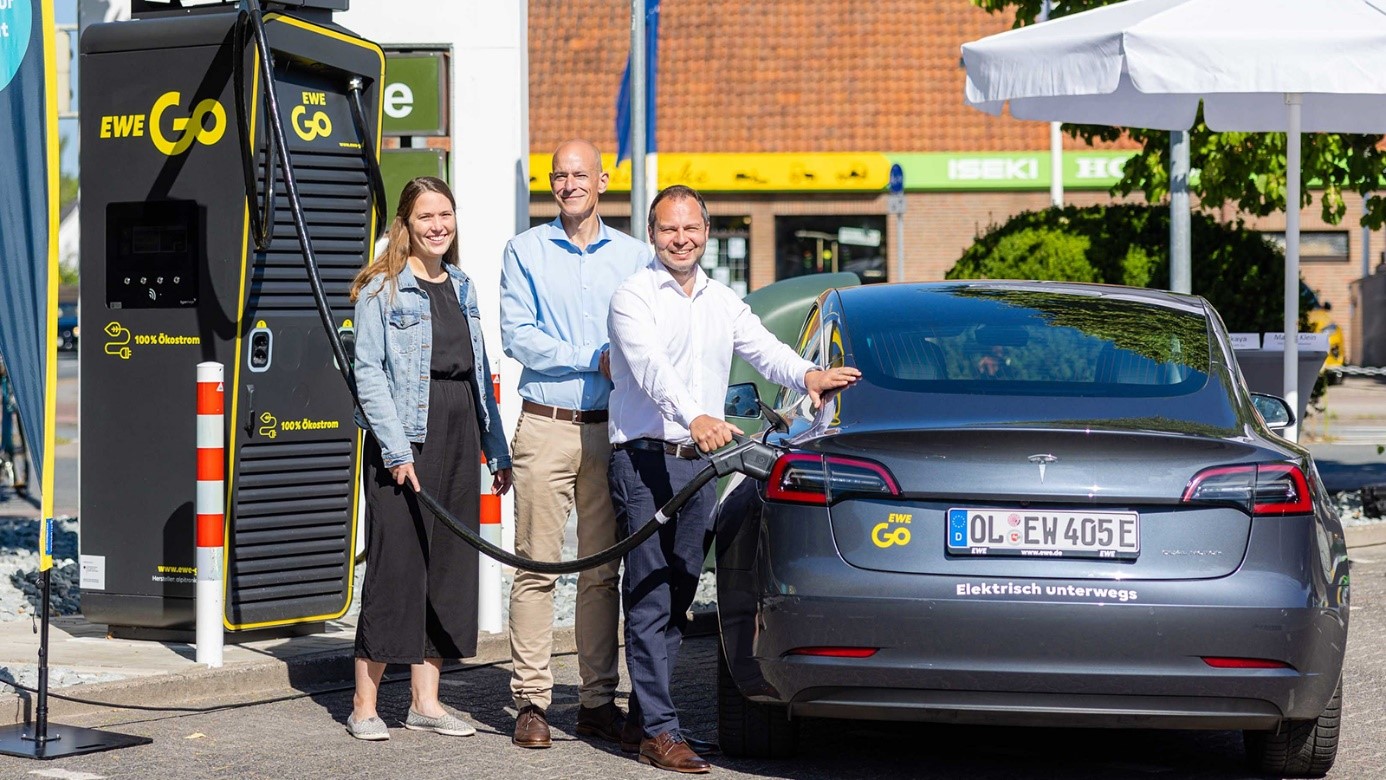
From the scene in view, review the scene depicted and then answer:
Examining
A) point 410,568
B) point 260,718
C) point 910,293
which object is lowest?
point 260,718

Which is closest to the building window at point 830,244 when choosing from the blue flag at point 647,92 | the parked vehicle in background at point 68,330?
the parked vehicle in background at point 68,330

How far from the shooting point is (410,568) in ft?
19.7

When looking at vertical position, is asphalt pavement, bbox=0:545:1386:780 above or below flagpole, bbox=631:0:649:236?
below

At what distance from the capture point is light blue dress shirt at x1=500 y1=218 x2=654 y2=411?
6.00 m

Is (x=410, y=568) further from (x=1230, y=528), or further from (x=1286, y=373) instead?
(x=1286, y=373)

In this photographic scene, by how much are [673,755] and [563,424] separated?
1131 mm

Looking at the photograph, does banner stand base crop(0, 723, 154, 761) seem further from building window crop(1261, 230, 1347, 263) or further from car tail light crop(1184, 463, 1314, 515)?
building window crop(1261, 230, 1347, 263)

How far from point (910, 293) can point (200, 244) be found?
2883 millimetres

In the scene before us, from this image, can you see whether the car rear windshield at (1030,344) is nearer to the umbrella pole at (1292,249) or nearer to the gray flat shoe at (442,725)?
the gray flat shoe at (442,725)

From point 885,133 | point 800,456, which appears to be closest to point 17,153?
point 800,456

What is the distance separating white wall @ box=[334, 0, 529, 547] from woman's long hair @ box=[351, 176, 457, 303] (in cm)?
476

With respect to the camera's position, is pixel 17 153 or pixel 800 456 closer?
pixel 800 456

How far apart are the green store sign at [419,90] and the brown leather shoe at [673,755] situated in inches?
238

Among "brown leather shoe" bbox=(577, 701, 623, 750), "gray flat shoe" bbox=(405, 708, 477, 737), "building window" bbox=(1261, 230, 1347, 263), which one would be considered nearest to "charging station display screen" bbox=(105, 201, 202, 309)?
"gray flat shoe" bbox=(405, 708, 477, 737)
